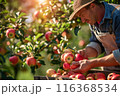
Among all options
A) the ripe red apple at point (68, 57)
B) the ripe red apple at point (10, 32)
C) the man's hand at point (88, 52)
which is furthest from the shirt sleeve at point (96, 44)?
the ripe red apple at point (10, 32)

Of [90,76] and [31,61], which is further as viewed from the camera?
[31,61]

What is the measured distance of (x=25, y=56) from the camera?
2684 mm

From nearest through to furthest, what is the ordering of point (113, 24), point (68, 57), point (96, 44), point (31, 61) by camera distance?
point (113, 24) < point (68, 57) < point (31, 61) < point (96, 44)

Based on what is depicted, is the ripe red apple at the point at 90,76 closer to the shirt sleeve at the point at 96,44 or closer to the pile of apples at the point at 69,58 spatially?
the pile of apples at the point at 69,58

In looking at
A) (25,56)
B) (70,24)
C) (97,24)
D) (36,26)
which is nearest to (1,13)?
(36,26)

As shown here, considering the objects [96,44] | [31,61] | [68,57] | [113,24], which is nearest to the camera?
[113,24]

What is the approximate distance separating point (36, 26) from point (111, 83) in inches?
73.3

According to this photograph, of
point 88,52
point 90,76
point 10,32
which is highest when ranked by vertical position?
point 10,32

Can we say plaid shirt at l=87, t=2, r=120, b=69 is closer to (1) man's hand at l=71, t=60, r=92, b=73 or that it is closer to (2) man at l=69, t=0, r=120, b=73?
(2) man at l=69, t=0, r=120, b=73

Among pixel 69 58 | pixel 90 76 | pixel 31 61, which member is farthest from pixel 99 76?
pixel 31 61

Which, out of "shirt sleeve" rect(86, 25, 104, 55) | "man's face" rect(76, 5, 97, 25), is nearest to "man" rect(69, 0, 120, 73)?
"man's face" rect(76, 5, 97, 25)

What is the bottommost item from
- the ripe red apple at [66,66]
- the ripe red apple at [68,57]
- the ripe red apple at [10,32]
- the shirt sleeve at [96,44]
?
the ripe red apple at [66,66]

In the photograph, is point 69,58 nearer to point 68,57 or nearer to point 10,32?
point 68,57

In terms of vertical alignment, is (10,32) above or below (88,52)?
above
